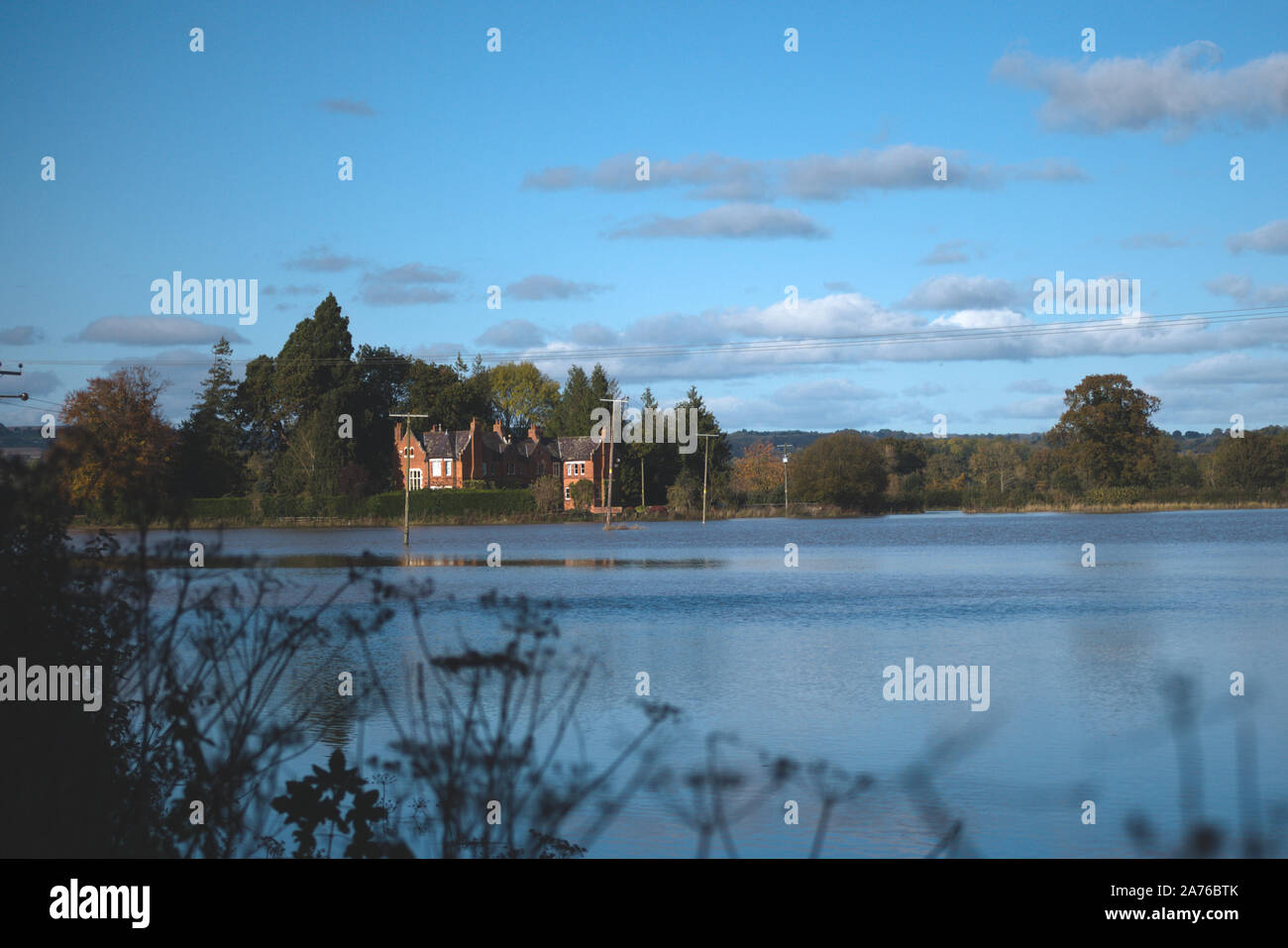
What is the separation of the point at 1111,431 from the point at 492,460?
55171 mm

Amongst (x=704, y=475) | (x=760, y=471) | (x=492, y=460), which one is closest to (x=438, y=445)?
(x=492, y=460)

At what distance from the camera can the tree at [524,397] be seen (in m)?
140

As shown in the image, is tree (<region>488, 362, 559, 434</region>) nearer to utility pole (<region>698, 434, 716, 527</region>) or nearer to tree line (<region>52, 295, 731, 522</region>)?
tree line (<region>52, 295, 731, 522</region>)

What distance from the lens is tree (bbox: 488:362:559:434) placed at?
14000cm

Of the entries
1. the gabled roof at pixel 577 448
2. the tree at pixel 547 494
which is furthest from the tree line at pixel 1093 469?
the tree at pixel 547 494

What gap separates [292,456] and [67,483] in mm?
86277

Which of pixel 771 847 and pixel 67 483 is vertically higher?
pixel 67 483

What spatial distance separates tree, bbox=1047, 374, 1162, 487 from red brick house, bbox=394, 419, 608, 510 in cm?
4199

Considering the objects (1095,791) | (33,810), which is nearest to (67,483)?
(33,810)

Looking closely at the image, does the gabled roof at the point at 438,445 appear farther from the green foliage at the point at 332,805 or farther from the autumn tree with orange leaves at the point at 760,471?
the green foliage at the point at 332,805

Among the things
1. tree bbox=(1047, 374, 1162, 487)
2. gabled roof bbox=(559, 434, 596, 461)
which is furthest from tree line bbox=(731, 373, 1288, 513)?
gabled roof bbox=(559, 434, 596, 461)

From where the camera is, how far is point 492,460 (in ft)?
360
